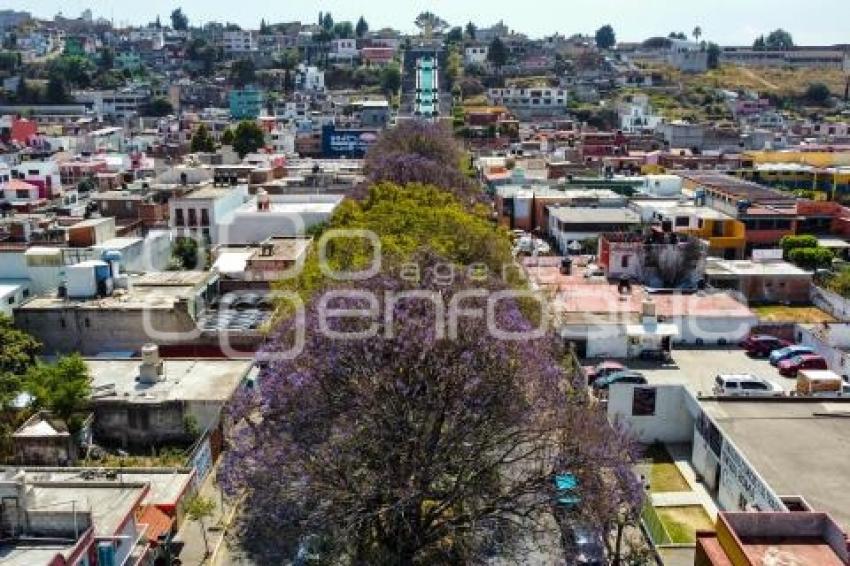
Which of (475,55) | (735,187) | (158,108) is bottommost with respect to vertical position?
(735,187)

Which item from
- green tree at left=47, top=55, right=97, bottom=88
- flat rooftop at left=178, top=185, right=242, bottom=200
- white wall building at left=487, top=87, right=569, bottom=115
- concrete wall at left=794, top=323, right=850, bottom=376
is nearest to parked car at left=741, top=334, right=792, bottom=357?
concrete wall at left=794, top=323, right=850, bottom=376

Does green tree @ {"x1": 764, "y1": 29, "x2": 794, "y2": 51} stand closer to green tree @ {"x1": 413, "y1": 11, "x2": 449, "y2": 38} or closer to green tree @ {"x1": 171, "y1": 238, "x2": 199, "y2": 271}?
green tree @ {"x1": 413, "y1": 11, "x2": 449, "y2": 38}

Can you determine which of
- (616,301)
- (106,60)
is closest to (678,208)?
(616,301)

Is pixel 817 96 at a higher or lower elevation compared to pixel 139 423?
higher

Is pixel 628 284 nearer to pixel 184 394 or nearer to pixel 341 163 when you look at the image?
pixel 184 394

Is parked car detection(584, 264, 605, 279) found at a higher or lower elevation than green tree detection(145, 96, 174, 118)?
lower

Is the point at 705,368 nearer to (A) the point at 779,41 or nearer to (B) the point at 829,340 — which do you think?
(B) the point at 829,340

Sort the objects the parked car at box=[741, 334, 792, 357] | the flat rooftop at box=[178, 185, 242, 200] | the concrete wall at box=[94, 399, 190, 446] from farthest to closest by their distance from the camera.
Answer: the flat rooftop at box=[178, 185, 242, 200] → the parked car at box=[741, 334, 792, 357] → the concrete wall at box=[94, 399, 190, 446]
